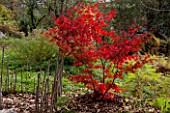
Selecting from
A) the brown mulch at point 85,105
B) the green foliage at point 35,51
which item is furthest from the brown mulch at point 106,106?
the green foliage at point 35,51

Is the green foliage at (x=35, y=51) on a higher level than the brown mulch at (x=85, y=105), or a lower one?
higher

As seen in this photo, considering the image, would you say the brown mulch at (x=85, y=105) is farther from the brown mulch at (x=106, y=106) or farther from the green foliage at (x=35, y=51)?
the green foliage at (x=35, y=51)

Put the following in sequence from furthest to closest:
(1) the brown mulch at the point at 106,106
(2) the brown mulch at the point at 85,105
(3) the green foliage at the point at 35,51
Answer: (3) the green foliage at the point at 35,51 → (1) the brown mulch at the point at 106,106 → (2) the brown mulch at the point at 85,105

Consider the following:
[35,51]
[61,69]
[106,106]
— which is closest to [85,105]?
[106,106]

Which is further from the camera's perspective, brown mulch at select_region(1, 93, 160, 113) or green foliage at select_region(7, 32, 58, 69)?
green foliage at select_region(7, 32, 58, 69)

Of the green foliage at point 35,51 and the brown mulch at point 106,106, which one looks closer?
the brown mulch at point 106,106

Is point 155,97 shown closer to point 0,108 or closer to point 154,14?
point 0,108

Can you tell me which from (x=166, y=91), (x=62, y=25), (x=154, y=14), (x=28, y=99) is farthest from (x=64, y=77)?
(x=154, y=14)

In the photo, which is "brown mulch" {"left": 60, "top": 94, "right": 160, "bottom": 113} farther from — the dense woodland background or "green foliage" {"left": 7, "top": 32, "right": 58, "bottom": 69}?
"green foliage" {"left": 7, "top": 32, "right": 58, "bottom": 69}

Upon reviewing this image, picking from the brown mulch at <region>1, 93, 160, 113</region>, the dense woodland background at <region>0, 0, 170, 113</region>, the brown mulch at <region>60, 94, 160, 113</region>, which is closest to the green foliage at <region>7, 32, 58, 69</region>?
the dense woodland background at <region>0, 0, 170, 113</region>

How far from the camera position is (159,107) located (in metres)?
5.32

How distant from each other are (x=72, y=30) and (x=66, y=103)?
1.30 metres

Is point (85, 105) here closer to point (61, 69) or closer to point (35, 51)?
point (61, 69)

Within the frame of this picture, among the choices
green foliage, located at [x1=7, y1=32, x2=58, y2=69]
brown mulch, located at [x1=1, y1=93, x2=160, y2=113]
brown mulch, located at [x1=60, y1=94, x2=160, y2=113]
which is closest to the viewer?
brown mulch, located at [x1=1, y1=93, x2=160, y2=113]
